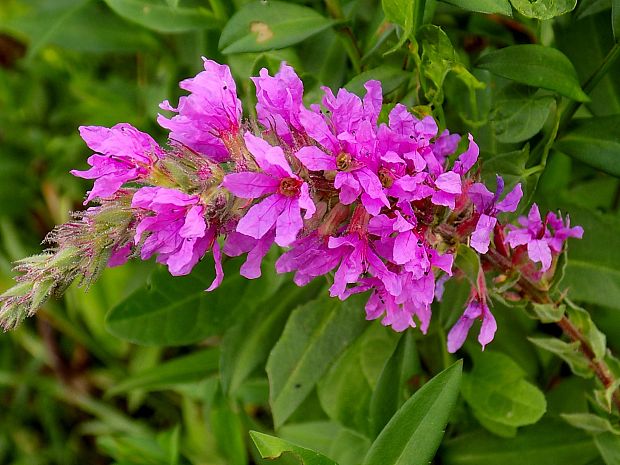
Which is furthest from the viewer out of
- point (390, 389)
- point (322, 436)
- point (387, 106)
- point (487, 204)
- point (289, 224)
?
point (322, 436)

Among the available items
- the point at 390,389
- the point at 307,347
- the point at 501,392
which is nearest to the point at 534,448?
the point at 501,392

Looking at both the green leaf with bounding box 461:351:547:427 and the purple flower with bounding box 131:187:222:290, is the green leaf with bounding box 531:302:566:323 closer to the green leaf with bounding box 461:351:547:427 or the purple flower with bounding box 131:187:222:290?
the green leaf with bounding box 461:351:547:427

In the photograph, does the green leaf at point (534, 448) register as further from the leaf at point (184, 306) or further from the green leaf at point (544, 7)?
the green leaf at point (544, 7)

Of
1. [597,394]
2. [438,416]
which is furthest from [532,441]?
[438,416]

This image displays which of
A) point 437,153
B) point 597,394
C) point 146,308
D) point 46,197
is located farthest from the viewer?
point 46,197

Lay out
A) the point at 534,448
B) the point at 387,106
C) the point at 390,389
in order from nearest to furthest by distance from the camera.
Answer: the point at 387,106 → the point at 390,389 → the point at 534,448

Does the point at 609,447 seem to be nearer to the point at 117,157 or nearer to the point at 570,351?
the point at 570,351

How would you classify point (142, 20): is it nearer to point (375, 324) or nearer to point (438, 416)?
point (375, 324)
